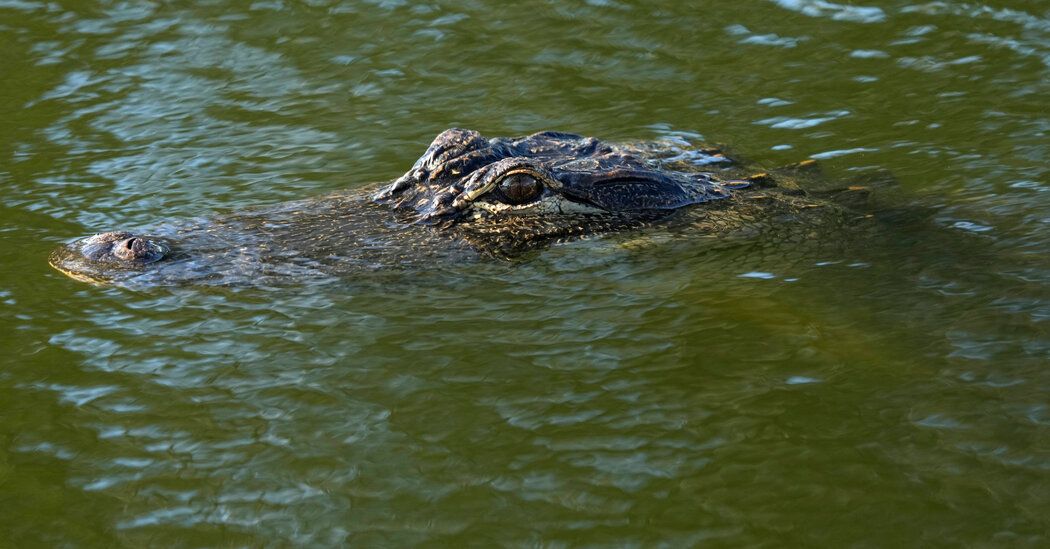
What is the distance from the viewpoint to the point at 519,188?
5488 millimetres

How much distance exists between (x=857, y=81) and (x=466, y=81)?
2730 millimetres

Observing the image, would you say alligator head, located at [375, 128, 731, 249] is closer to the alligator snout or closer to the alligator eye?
the alligator eye

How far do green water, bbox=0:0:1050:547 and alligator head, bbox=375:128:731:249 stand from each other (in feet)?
0.70

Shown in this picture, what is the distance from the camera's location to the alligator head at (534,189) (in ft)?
18.1

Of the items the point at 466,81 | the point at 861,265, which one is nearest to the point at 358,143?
the point at 466,81

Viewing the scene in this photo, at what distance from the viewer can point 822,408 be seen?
4102mm

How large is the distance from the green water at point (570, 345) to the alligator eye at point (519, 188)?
34 centimetres

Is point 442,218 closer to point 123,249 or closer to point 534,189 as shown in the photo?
point 534,189

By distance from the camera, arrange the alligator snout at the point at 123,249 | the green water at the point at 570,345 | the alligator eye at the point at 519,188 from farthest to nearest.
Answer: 1. the alligator eye at the point at 519,188
2. the alligator snout at the point at 123,249
3. the green water at the point at 570,345

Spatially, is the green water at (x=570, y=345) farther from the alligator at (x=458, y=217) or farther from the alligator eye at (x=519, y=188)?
the alligator eye at (x=519, y=188)

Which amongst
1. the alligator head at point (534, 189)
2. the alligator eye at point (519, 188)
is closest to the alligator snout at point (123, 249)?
the alligator head at point (534, 189)

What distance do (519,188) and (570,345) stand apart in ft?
3.46

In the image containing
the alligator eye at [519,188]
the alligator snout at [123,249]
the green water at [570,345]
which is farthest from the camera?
the alligator eye at [519,188]

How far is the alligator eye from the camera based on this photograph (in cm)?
→ 547
